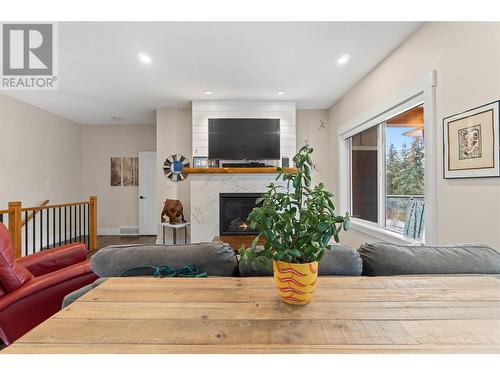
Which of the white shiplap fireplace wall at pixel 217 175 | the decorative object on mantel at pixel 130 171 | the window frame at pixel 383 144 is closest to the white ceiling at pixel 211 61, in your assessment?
the white shiplap fireplace wall at pixel 217 175

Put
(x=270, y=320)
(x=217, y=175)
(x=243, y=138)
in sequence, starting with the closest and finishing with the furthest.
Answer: (x=270, y=320), (x=217, y=175), (x=243, y=138)

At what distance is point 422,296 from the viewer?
2.75 ft

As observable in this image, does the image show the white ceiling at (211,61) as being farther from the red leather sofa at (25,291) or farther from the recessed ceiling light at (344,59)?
the red leather sofa at (25,291)

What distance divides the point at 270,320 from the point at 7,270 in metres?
1.72

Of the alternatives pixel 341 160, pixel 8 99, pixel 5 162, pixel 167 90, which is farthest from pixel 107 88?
pixel 341 160

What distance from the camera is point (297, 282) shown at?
0.77 m

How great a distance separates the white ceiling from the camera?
2373mm

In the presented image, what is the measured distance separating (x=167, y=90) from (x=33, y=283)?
312 centimetres

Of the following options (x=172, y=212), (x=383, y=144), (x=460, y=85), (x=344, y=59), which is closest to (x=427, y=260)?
(x=460, y=85)

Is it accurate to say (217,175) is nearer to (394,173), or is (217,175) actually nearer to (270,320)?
(394,173)

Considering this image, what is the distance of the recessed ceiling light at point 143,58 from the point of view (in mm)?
2800

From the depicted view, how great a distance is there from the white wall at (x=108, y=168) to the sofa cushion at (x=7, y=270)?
4.52m

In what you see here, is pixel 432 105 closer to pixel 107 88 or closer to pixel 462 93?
pixel 462 93

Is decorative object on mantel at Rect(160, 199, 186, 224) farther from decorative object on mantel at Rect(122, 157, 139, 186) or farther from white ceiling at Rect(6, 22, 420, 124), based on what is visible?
white ceiling at Rect(6, 22, 420, 124)
